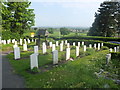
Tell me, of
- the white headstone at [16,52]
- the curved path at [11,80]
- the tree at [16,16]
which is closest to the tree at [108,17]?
the tree at [16,16]

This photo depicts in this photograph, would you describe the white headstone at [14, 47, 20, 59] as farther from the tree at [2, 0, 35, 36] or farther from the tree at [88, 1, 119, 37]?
the tree at [88, 1, 119, 37]

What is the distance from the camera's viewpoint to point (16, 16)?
21.8 m

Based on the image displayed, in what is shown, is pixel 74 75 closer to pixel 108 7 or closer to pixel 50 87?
pixel 50 87

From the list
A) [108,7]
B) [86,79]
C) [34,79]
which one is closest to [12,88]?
[34,79]

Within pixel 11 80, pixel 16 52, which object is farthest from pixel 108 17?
pixel 11 80

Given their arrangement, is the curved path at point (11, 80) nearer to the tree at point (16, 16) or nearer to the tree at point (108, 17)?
the tree at point (16, 16)

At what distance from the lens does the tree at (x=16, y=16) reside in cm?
2097

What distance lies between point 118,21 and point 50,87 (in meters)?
28.3

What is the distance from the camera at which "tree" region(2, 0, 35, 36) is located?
68.8ft

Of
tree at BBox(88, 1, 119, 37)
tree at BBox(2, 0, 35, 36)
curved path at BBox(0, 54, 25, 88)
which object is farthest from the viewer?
tree at BBox(88, 1, 119, 37)

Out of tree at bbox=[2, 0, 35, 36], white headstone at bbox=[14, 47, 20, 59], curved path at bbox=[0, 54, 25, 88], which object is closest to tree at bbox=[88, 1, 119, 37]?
tree at bbox=[2, 0, 35, 36]

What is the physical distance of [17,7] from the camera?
2144 cm

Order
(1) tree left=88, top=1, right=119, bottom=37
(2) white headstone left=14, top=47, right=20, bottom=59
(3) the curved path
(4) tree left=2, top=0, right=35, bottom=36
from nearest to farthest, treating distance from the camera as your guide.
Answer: (3) the curved path
(2) white headstone left=14, top=47, right=20, bottom=59
(4) tree left=2, top=0, right=35, bottom=36
(1) tree left=88, top=1, right=119, bottom=37

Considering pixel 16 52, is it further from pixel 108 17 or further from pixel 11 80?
pixel 108 17
